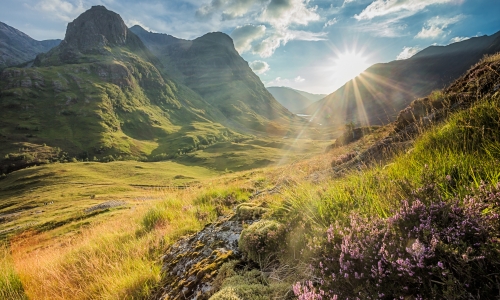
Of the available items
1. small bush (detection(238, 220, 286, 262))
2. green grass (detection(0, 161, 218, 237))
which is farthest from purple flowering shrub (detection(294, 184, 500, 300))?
green grass (detection(0, 161, 218, 237))

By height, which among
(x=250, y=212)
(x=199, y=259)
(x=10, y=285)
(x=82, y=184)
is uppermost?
(x=250, y=212)

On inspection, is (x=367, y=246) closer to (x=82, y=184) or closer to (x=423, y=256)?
(x=423, y=256)

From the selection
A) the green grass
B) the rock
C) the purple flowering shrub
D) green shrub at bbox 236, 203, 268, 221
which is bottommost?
the green grass

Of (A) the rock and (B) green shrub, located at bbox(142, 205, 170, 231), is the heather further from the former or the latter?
(B) green shrub, located at bbox(142, 205, 170, 231)

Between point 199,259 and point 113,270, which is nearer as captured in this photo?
point 199,259

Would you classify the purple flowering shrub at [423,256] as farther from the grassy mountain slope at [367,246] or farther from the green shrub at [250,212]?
the green shrub at [250,212]

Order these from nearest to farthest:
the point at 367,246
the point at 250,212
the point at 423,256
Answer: the point at 423,256 < the point at 367,246 < the point at 250,212

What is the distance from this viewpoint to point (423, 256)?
6.13ft

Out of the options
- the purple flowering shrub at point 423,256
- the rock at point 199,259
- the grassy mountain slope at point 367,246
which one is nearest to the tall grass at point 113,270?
the grassy mountain slope at point 367,246

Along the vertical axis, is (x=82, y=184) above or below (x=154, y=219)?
below

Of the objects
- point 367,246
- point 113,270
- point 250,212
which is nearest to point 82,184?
point 113,270

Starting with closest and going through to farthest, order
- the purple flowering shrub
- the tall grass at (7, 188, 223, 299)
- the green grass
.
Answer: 1. the purple flowering shrub
2. the tall grass at (7, 188, 223, 299)
3. the green grass

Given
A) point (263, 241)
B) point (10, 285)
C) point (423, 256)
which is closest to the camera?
point (423, 256)

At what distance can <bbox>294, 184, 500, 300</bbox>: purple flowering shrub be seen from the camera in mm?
1699
